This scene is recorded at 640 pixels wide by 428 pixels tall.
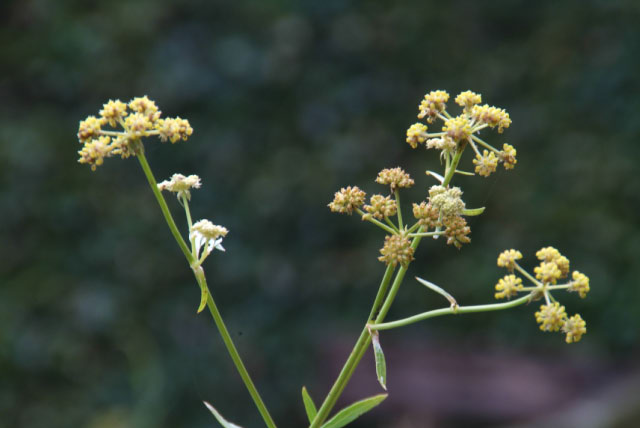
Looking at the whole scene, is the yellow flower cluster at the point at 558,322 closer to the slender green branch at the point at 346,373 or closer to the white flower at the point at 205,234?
the slender green branch at the point at 346,373

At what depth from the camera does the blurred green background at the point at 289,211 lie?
256 inches

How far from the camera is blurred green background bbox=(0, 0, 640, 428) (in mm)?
6508

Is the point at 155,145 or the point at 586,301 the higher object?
the point at 155,145

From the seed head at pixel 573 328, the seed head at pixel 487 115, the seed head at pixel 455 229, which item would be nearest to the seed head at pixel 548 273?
the seed head at pixel 573 328

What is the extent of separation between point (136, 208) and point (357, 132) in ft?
7.60

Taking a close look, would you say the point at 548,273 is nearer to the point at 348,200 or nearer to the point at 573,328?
the point at 573,328

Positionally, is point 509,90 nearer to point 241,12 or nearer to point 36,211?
point 241,12

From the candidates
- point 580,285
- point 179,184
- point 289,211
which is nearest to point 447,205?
point 580,285

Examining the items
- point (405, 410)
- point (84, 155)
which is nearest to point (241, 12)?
point (405, 410)

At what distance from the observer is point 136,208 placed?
22.4ft

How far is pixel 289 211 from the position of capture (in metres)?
7.09

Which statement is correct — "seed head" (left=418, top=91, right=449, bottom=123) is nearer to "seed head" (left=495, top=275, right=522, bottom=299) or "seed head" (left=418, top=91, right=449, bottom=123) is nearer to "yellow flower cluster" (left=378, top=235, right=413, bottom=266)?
"yellow flower cluster" (left=378, top=235, right=413, bottom=266)

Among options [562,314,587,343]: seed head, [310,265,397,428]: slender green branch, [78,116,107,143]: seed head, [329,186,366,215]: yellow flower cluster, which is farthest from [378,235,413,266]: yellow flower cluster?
[78,116,107,143]: seed head

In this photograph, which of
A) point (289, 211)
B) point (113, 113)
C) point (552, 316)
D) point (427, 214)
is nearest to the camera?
point (552, 316)
